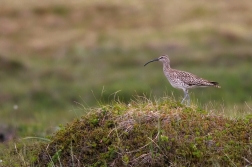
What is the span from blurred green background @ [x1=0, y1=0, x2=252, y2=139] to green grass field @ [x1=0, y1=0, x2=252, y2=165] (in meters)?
0.04

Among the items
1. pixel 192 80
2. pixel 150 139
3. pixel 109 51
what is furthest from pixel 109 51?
pixel 150 139

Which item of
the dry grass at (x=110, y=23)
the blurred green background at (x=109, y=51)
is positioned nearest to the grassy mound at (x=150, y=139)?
the blurred green background at (x=109, y=51)

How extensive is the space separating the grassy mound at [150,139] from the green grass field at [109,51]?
612 cm

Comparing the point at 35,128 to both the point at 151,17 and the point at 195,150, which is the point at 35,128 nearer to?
the point at 195,150

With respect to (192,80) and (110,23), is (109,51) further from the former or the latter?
(192,80)

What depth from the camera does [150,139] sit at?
9.12 meters

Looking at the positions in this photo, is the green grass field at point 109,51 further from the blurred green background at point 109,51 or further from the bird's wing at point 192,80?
the bird's wing at point 192,80

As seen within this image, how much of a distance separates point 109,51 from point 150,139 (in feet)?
55.7

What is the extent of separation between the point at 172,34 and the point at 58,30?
5.15 m

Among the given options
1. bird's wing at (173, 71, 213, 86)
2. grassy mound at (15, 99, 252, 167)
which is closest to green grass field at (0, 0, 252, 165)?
bird's wing at (173, 71, 213, 86)

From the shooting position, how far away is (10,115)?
19.6m

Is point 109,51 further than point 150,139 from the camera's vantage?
Yes

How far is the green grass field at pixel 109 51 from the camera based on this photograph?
69.2 ft

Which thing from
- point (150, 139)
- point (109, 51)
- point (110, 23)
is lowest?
point (109, 51)
